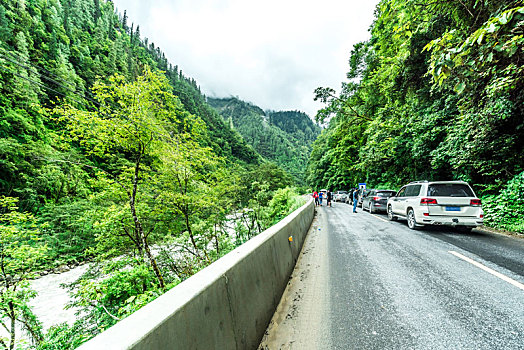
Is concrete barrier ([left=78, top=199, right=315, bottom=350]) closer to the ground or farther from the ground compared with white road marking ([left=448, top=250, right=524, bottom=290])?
farther from the ground

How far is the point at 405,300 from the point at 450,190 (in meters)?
6.38

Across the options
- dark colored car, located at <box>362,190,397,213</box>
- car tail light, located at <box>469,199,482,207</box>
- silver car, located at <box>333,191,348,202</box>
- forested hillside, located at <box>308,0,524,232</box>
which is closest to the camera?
forested hillside, located at <box>308,0,524,232</box>

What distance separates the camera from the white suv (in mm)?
6947

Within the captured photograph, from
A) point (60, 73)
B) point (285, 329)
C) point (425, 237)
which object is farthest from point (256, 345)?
point (60, 73)

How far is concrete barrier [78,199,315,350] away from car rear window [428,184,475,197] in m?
7.40

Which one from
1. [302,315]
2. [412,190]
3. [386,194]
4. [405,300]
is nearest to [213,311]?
[302,315]

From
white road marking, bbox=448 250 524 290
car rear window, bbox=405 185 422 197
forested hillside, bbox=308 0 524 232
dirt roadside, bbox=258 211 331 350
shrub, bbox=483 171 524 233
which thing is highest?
A: forested hillside, bbox=308 0 524 232

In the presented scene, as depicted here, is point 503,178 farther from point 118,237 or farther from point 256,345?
point 118,237

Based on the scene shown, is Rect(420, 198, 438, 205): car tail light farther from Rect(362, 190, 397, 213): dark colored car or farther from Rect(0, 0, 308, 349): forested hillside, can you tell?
Rect(0, 0, 308, 349): forested hillside

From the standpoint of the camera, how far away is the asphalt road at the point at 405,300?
7.32 ft

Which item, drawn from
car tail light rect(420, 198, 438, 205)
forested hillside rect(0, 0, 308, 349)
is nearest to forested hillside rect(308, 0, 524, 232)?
car tail light rect(420, 198, 438, 205)

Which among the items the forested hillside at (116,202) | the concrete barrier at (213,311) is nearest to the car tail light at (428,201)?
the concrete barrier at (213,311)

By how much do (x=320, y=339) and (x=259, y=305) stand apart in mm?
745

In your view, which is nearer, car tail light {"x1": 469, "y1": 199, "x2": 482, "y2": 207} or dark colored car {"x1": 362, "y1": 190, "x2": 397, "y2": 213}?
car tail light {"x1": 469, "y1": 199, "x2": 482, "y2": 207}
